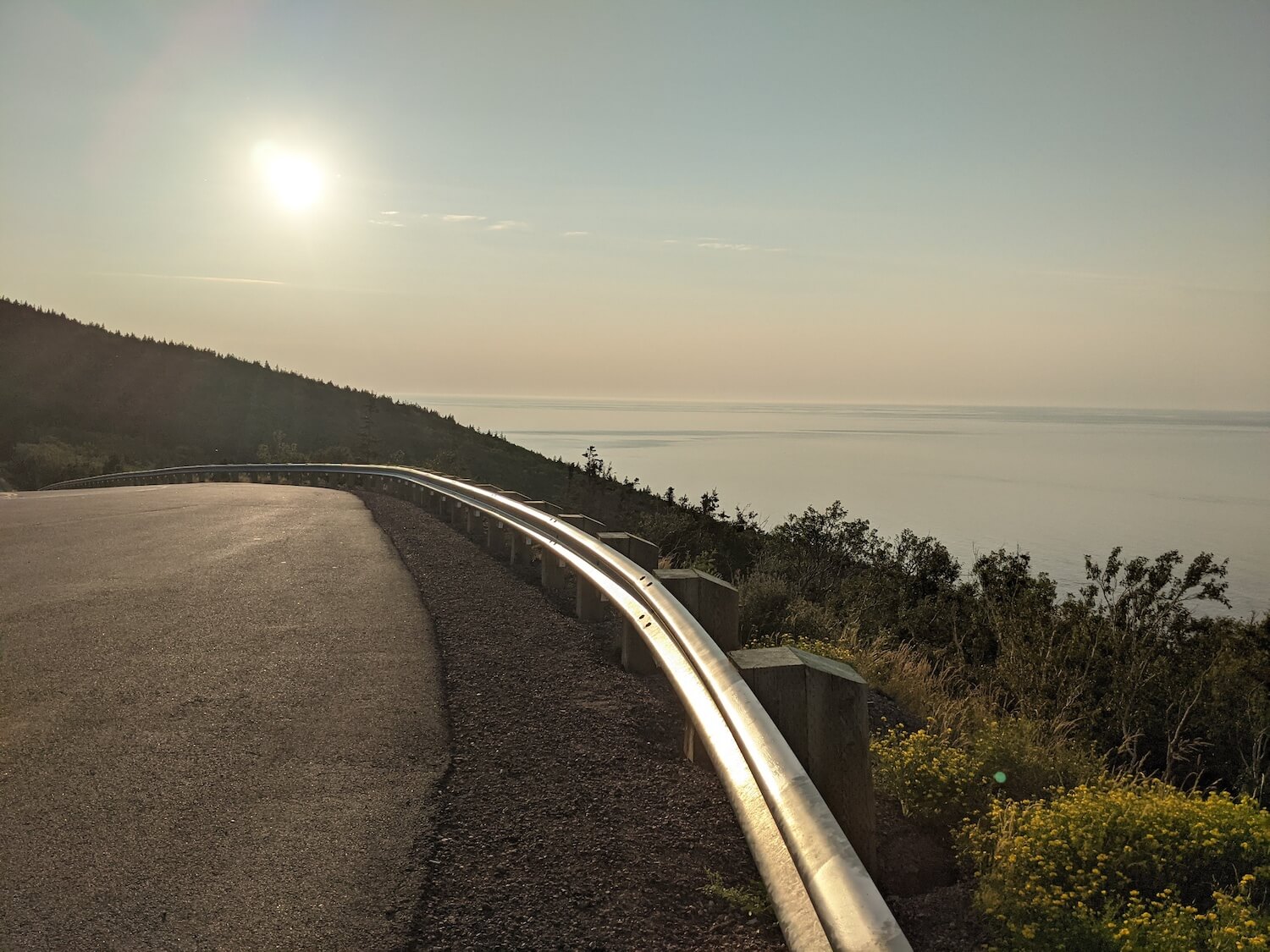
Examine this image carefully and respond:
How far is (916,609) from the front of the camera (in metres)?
14.2

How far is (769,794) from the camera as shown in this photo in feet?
9.87

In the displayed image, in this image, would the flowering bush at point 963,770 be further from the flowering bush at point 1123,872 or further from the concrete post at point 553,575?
the concrete post at point 553,575

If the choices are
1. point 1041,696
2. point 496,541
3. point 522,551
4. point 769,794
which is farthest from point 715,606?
point 496,541

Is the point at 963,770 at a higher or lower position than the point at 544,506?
lower

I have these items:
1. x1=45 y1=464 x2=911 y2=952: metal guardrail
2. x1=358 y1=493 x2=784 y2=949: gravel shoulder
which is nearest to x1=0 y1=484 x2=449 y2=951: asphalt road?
x1=358 y1=493 x2=784 y2=949: gravel shoulder

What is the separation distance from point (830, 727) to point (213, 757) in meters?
2.81

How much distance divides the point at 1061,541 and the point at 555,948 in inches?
2358

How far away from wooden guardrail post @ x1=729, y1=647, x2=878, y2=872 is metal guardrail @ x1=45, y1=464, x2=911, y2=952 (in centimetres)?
14

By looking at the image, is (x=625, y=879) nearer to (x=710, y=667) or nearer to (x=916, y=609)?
(x=710, y=667)

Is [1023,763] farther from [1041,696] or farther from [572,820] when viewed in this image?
[1041,696]

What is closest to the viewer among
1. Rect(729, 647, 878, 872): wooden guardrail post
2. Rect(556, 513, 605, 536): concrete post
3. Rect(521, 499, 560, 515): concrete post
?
Rect(729, 647, 878, 872): wooden guardrail post

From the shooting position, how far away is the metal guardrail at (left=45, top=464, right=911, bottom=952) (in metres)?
2.31

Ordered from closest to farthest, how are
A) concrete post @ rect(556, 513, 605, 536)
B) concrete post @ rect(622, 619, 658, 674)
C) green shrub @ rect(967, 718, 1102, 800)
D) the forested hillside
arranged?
green shrub @ rect(967, 718, 1102, 800) < concrete post @ rect(622, 619, 658, 674) < concrete post @ rect(556, 513, 605, 536) < the forested hillside

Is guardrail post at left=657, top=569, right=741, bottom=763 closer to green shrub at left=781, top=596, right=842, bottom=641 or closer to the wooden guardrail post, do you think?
the wooden guardrail post
